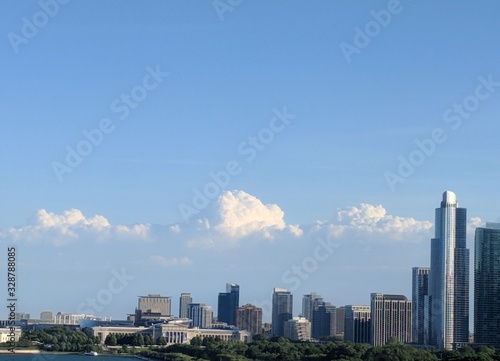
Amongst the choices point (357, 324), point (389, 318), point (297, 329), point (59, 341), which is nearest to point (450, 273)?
point (389, 318)

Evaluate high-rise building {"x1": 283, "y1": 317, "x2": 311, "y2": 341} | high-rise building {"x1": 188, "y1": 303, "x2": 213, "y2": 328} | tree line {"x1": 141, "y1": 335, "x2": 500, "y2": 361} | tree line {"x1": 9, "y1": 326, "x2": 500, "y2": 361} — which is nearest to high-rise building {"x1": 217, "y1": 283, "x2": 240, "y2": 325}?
high-rise building {"x1": 188, "y1": 303, "x2": 213, "y2": 328}

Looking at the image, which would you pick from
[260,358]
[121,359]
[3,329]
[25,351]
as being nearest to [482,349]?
[260,358]

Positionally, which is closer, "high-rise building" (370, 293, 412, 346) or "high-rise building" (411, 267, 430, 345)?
"high-rise building" (411, 267, 430, 345)

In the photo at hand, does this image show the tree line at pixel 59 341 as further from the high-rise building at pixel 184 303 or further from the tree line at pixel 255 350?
the high-rise building at pixel 184 303

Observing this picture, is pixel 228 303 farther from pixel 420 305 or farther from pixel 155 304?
pixel 420 305

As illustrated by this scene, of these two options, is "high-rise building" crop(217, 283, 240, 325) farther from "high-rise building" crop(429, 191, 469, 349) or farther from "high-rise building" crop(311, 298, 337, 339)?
"high-rise building" crop(429, 191, 469, 349)

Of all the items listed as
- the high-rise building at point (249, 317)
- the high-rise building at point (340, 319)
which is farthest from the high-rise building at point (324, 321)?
the high-rise building at point (249, 317)
